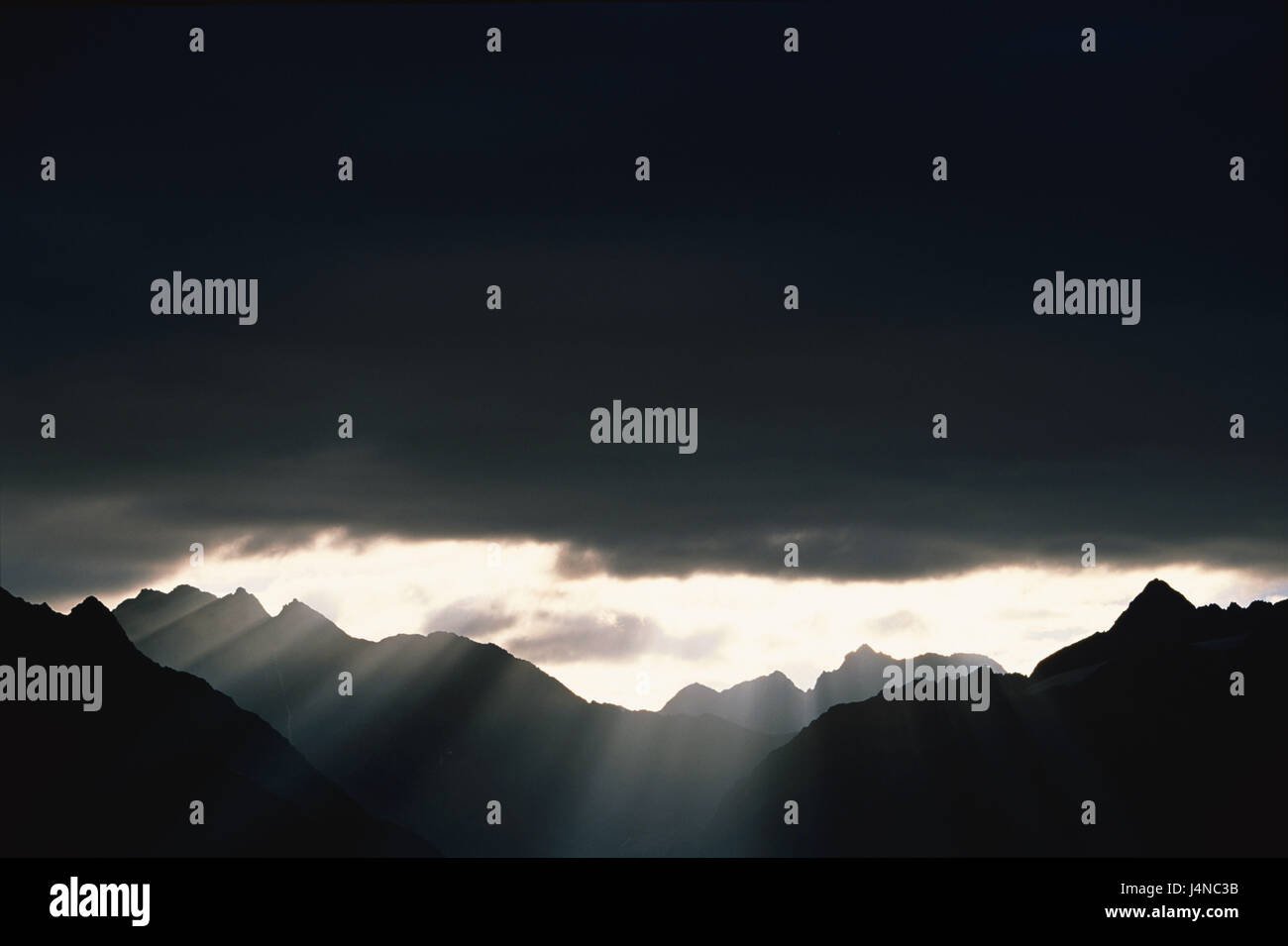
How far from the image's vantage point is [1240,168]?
6078 centimetres
